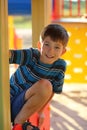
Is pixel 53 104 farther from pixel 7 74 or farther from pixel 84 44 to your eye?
pixel 7 74

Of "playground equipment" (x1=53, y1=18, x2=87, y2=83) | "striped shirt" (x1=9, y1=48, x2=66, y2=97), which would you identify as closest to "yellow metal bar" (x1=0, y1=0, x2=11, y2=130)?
"striped shirt" (x1=9, y1=48, x2=66, y2=97)

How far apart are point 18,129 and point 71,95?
1796 mm

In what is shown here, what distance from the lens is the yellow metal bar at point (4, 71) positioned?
3.58ft

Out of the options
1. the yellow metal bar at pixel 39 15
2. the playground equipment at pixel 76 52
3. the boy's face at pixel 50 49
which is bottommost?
the playground equipment at pixel 76 52

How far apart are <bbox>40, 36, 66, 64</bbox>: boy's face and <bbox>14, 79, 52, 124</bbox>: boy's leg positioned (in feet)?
0.32

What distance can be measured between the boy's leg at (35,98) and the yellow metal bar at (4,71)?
0.61 ft

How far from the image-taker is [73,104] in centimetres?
285

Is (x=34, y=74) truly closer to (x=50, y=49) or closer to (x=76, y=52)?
(x=50, y=49)

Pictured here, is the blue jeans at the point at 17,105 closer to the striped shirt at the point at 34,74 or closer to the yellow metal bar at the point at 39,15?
the striped shirt at the point at 34,74

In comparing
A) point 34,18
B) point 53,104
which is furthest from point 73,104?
point 34,18

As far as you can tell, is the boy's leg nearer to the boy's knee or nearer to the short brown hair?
the boy's knee

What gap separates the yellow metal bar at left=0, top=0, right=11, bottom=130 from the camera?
1091 millimetres

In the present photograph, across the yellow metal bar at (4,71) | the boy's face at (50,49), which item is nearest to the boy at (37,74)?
the boy's face at (50,49)

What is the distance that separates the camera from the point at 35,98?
139 centimetres
